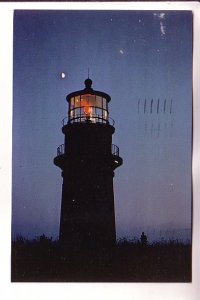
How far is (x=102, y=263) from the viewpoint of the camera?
6.98 feet

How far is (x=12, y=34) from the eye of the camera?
6.95 feet

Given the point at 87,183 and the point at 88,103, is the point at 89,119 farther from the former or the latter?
the point at 87,183

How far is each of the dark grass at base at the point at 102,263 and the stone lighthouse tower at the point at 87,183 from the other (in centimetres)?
5

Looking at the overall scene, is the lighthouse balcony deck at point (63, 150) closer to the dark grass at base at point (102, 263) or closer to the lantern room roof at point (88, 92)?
the lantern room roof at point (88, 92)

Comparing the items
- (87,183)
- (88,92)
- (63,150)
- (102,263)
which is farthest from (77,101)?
(102,263)

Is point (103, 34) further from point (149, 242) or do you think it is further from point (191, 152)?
point (149, 242)

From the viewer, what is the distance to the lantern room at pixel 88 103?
7.05ft

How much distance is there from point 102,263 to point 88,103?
1.99 ft

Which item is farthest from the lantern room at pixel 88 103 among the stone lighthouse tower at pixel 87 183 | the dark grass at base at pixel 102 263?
the dark grass at base at pixel 102 263

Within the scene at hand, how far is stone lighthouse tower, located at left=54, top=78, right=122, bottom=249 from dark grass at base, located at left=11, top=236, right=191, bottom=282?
49 mm

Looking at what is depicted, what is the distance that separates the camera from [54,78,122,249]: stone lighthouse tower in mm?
2145

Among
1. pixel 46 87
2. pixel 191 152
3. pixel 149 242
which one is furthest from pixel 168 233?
pixel 46 87

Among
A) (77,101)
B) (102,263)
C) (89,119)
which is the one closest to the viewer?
(102,263)

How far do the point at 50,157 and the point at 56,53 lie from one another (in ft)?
1.21
